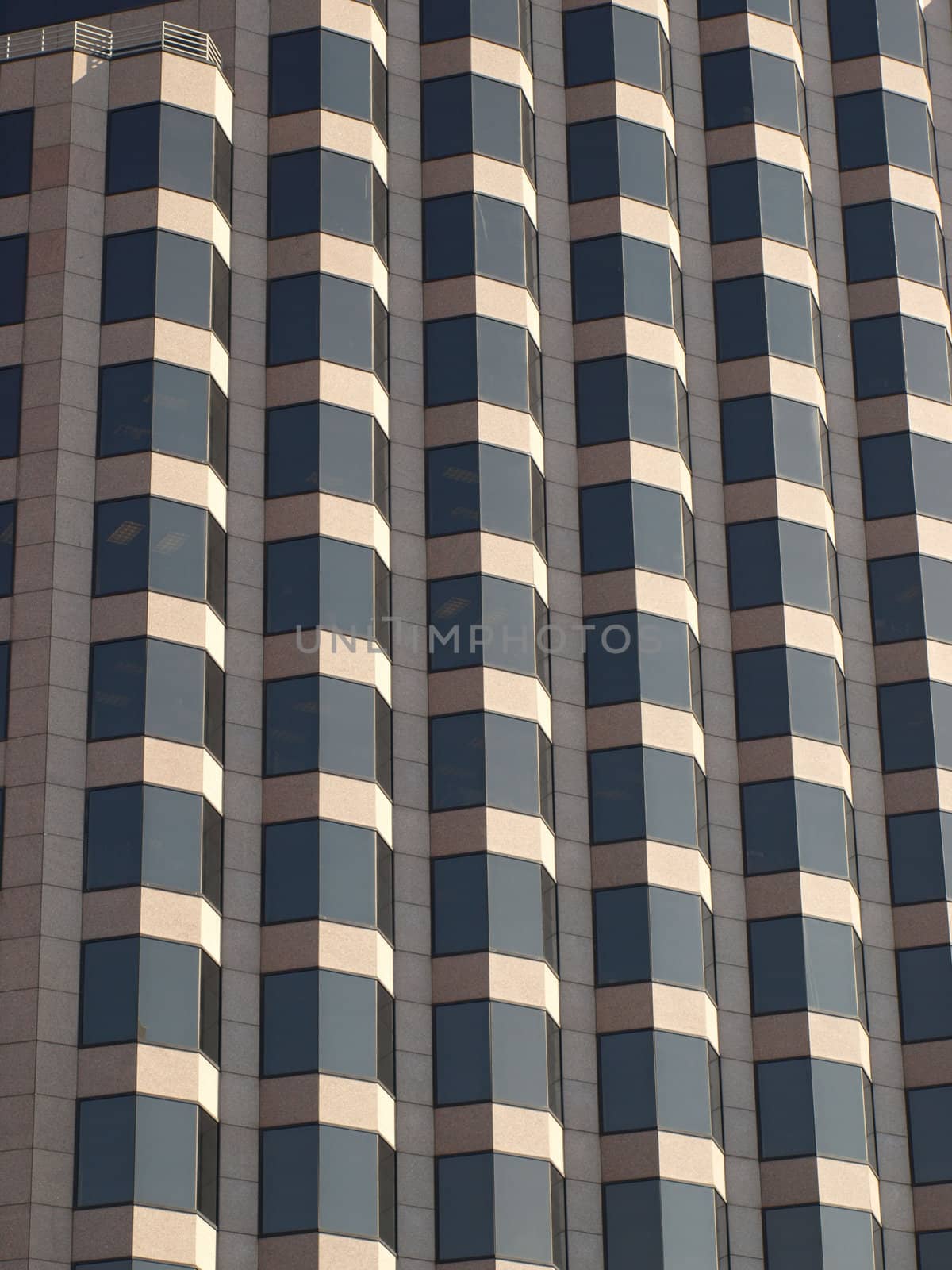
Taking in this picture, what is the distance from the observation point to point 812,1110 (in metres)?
66.1

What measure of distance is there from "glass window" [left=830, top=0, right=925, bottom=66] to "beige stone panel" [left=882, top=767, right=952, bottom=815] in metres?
27.2

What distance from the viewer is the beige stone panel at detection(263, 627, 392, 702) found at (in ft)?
220

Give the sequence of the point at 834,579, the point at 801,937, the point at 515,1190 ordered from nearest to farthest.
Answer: the point at 515,1190, the point at 801,937, the point at 834,579

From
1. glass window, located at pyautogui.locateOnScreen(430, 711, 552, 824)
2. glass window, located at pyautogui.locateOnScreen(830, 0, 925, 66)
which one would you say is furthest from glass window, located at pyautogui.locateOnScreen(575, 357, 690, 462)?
glass window, located at pyautogui.locateOnScreen(830, 0, 925, 66)

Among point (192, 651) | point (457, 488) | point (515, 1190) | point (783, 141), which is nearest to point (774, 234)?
point (783, 141)

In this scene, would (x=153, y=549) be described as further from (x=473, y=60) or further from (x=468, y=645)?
(x=473, y=60)

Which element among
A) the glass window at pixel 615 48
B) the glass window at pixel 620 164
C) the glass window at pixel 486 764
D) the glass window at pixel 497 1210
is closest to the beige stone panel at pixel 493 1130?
the glass window at pixel 497 1210

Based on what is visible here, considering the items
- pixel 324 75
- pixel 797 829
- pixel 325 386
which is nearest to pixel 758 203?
pixel 324 75

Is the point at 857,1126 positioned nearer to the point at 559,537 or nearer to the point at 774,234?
the point at 559,537

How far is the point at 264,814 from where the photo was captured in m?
65.4

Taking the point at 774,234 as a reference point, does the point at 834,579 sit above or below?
below

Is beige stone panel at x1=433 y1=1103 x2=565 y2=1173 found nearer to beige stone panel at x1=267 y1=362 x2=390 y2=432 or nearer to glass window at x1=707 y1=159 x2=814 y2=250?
beige stone panel at x1=267 y1=362 x2=390 y2=432

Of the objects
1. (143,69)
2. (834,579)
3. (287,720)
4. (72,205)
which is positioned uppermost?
(143,69)

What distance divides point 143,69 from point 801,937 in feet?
107
